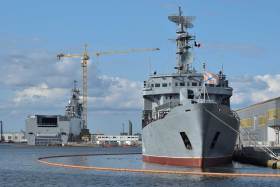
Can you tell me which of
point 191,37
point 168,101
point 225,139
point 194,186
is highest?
point 191,37

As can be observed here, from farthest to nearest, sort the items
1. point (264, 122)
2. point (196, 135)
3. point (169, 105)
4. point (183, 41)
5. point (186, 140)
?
point (264, 122) → point (183, 41) → point (169, 105) → point (186, 140) → point (196, 135)

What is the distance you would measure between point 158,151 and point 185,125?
7.79m

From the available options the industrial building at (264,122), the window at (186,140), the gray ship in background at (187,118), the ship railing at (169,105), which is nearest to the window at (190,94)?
the gray ship in background at (187,118)

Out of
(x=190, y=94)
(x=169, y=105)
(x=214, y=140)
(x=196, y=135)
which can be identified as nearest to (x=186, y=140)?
(x=196, y=135)

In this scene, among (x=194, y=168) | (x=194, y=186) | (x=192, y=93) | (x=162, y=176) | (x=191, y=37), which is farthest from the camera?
(x=191, y=37)

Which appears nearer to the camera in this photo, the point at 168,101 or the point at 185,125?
the point at 185,125

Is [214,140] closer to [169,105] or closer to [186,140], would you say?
[186,140]

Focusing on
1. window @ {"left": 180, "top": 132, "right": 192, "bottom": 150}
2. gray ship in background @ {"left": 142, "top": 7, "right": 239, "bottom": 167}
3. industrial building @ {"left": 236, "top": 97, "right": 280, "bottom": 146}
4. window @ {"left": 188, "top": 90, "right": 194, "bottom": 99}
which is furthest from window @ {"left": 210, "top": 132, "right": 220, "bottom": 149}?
industrial building @ {"left": 236, "top": 97, "right": 280, "bottom": 146}

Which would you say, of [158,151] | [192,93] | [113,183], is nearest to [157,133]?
[158,151]

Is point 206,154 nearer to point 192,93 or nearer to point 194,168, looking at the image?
point 194,168

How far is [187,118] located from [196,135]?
187 cm

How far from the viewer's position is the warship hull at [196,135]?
54.2 metres

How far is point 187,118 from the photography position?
180ft

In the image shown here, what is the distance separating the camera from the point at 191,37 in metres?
73.1
